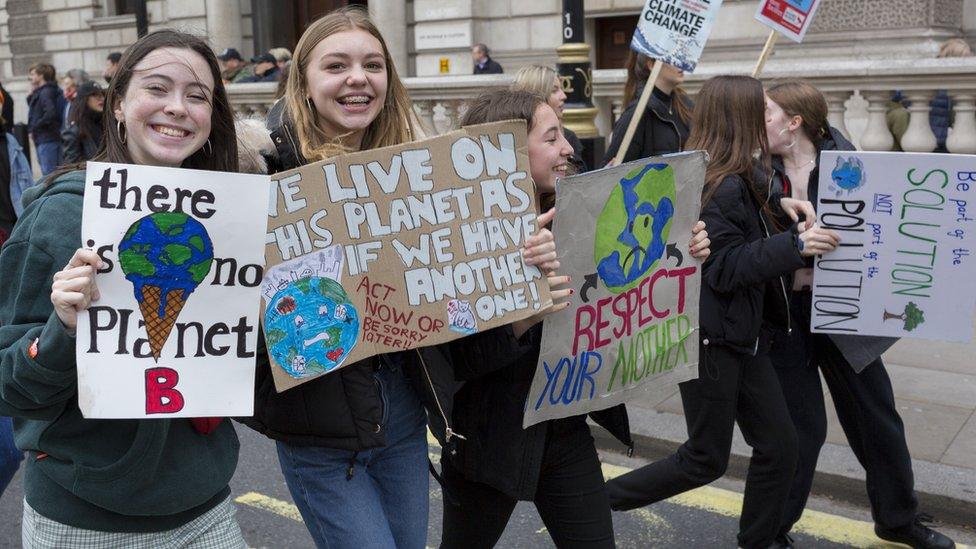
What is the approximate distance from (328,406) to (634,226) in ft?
3.51

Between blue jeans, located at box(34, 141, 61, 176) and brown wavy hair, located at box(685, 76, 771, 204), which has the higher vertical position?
brown wavy hair, located at box(685, 76, 771, 204)

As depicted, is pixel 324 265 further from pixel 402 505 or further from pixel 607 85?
pixel 607 85

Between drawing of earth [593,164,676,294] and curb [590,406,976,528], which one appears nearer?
drawing of earth [593,164,676,294]

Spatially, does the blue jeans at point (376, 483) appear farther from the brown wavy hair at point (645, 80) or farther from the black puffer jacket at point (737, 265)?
the brown wavy hair at point (645, 80)

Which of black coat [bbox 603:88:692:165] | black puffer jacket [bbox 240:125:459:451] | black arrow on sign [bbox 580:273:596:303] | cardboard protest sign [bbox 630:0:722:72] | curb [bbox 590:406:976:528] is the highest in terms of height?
cardboard protest sign [bbox 630:0:722:72]

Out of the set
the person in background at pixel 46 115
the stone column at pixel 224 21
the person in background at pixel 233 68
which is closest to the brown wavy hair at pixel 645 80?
the person in background at pixel 46 115

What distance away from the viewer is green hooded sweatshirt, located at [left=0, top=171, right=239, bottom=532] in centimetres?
204

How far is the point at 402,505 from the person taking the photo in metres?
2.72

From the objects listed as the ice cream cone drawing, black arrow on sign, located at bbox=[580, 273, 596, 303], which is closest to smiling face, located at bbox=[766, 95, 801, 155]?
black arrow on sign, located at bbox=[580, 273, 596, 303]

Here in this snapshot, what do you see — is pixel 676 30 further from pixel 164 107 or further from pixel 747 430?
pixel 164 107

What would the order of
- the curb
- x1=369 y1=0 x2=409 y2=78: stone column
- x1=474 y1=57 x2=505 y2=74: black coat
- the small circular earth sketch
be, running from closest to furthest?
the small circular earth sketch < the curb < x1=474 y1=57 x2=505 y2=74: black coat < x1=369 y1=0 x2=409 y2=78: stone column

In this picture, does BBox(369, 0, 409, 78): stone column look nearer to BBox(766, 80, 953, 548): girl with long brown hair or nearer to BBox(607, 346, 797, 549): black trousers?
BBox(766, 80, 953, 548): girl with long brown hair

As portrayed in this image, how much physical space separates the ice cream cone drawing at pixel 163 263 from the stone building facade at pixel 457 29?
15.3 feet

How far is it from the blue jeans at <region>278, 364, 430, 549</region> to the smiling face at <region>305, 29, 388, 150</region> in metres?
0.69
